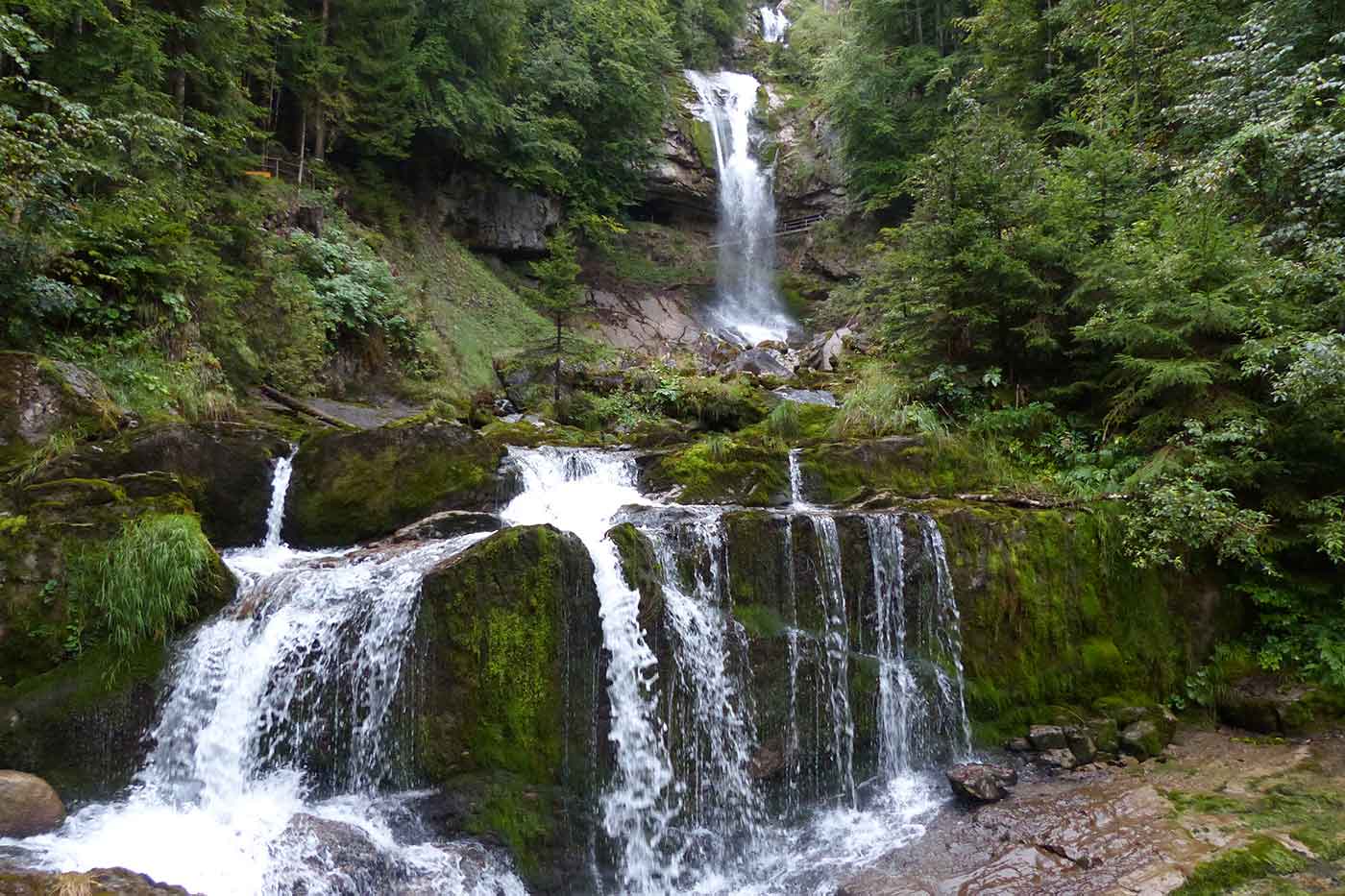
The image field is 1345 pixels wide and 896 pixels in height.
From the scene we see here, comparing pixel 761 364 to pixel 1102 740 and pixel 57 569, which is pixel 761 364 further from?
pixel 57 569

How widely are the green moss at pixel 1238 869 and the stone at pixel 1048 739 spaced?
197cm

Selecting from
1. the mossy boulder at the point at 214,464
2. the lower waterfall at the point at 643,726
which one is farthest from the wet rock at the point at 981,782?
the mossy boulder at the point at 214,464

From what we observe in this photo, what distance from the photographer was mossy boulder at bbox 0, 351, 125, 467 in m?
7.09

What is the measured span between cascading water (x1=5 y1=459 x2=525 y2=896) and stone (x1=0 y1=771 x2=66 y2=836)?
0.12 meters

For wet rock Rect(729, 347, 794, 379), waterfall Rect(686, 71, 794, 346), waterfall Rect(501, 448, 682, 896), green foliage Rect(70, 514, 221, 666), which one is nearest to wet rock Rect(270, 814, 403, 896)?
waterfall Rect(501, 448, 682, 896)

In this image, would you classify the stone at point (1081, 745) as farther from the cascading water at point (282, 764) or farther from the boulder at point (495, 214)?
the boulder at point (495, 214)

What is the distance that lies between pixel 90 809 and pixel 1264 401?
1146 cm

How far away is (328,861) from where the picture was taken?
15.9 ft

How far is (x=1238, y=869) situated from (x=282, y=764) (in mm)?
6850

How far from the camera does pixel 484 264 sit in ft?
66.1

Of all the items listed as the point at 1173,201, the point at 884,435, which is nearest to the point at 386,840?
the point at 884,435

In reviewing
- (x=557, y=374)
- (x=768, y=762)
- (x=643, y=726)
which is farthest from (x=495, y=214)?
(x=768, y=762)

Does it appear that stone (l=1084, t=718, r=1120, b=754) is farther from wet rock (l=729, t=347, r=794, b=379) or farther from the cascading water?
wet rock (l=729, t=347, r=794, b=379)

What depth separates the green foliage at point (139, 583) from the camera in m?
5.70
